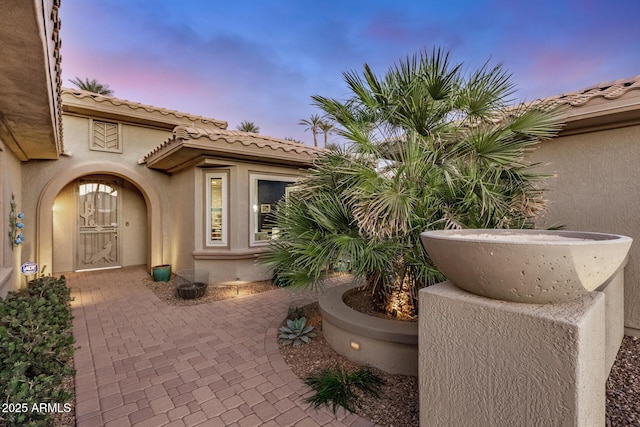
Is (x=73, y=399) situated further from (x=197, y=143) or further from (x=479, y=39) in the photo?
(x=479, y=39)

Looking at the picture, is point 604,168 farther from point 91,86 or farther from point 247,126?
point 247,126

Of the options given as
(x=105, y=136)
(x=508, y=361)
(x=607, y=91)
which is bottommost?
(x=508, y=361)

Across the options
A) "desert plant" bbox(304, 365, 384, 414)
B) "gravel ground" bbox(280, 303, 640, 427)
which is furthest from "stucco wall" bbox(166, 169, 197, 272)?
"desert plant" bbox(304, 365, 384, 414)

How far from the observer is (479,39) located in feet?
34.0

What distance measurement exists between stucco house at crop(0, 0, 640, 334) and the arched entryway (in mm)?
33

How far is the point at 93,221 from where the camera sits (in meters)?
10.1

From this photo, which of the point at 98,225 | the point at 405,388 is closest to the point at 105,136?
the point at 98,225

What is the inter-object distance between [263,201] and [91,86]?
471 inches

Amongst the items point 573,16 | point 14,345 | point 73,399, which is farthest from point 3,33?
point 573,16

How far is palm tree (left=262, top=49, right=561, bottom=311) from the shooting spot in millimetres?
3729

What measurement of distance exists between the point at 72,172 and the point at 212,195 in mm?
4503

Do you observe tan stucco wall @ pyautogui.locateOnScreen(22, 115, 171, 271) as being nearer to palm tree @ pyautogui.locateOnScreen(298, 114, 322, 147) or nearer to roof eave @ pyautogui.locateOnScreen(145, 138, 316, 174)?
roof eave @ pyautogui.locateOnScreen(145, 138, 316, 174)

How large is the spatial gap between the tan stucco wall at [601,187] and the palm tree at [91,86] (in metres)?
17.8

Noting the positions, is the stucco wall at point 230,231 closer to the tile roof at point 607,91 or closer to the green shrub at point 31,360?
the green shrub at point 31,360
